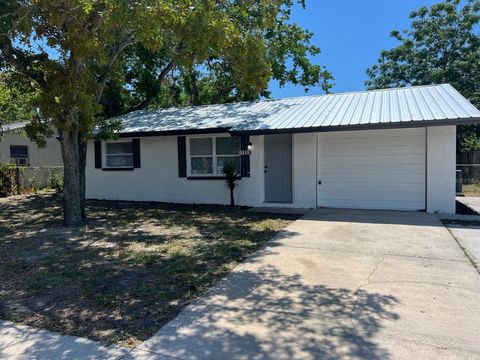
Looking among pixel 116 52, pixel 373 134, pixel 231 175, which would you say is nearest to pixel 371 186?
pixel 373 134

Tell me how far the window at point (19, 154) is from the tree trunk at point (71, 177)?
13043 mm

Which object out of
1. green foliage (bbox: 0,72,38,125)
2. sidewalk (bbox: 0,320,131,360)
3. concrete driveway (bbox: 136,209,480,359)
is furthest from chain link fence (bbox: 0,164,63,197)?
sidewalk (bbox: 0,320,131,360)

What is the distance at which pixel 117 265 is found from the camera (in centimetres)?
594

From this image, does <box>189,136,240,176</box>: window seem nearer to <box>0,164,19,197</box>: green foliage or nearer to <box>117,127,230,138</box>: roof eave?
<box>117,127,230,138</box>: roof eave

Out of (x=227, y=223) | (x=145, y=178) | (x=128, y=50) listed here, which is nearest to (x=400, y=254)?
(x=227, y=223)

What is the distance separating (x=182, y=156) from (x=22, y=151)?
11.9 meters

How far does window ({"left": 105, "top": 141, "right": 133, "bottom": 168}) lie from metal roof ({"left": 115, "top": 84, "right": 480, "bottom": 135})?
0.77 metres

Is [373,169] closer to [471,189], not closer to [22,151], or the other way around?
[471,189]

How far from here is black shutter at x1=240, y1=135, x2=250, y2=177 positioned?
11906 mm

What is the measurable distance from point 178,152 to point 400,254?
8.49m

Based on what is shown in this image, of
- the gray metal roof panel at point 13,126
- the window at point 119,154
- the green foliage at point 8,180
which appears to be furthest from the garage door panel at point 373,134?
the gray metal roof panel at point 13,126

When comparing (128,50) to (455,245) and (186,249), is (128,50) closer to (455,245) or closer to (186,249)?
(186,249)

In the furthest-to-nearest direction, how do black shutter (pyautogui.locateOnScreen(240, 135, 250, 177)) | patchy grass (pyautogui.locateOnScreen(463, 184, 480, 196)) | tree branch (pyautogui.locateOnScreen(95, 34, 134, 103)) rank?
1. patchy grass (pyautogui.locateOnScreen(463, 184, 480, 196))
2. black shutter (pyautogui.locateOnScreen(240, 135, 250, 177))
3. tree branch (pyautogui.locateOnScreen(95, 34, 134, 103))

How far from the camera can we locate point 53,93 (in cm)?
804
